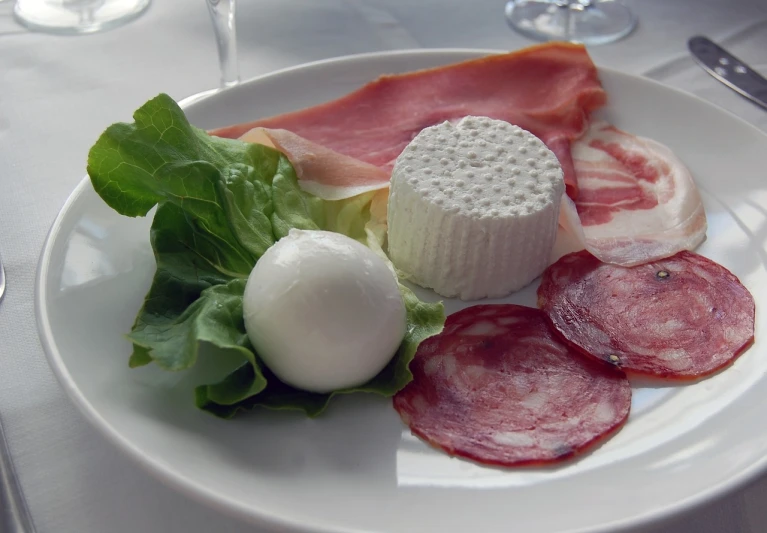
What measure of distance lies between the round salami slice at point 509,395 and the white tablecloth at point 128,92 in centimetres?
22

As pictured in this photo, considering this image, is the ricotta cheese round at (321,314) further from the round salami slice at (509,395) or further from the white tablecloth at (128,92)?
the white tablecloth at (128,92)

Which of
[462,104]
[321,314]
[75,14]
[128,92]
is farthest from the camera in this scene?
[75,14]

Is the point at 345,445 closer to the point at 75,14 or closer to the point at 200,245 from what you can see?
the point at 200,245

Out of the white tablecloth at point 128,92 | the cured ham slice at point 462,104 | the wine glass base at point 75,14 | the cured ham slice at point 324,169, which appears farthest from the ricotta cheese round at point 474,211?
the wine glass base at point 75,14

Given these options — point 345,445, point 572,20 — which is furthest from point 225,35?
point 345,445

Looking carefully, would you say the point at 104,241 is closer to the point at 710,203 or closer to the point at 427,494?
the point at 427,494

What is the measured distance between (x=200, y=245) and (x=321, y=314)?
0.36m

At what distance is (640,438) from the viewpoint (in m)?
1.28

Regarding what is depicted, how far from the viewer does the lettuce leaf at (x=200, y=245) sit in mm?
1260

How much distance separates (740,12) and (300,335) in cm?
229

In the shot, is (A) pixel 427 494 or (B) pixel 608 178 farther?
(B) pixel 608 178

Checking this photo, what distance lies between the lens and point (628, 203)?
1.80 metres

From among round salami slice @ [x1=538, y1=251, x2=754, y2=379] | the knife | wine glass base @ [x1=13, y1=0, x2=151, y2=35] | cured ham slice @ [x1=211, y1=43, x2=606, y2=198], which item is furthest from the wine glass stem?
the knife

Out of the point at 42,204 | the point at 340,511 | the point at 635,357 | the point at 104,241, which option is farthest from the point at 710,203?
the point at 42,204
